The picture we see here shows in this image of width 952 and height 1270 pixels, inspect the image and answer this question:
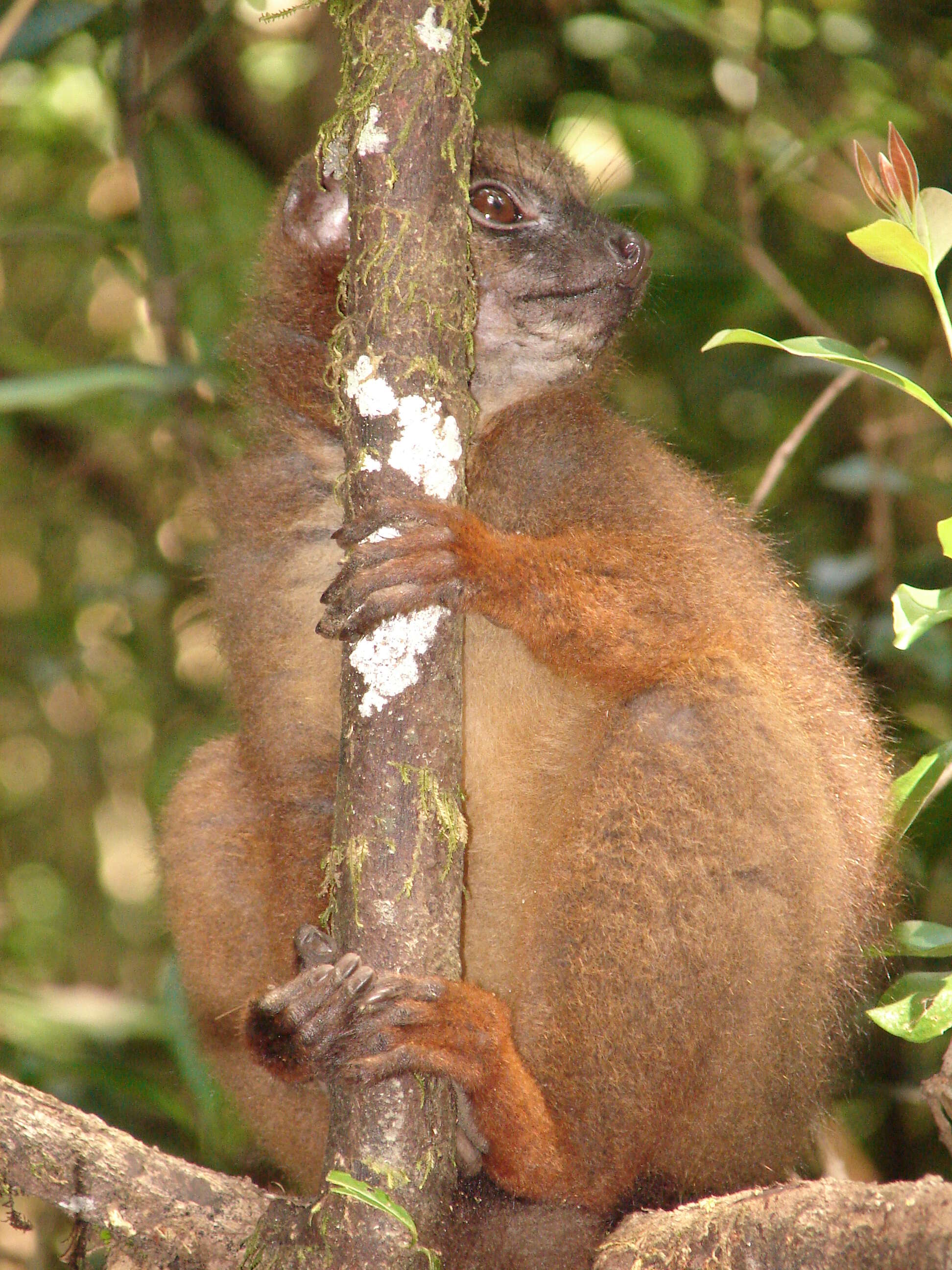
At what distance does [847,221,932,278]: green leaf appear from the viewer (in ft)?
7.54

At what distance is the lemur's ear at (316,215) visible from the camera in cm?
337

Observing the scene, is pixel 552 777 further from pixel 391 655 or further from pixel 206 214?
pixel 206 214

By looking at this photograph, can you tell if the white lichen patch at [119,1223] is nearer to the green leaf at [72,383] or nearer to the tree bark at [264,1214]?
the tree bark at [264,1214]

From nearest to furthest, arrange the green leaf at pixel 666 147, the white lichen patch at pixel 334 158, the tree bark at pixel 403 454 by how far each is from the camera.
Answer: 1. the tree bark at pixel 403 454
2. the white lichen patch at pixel 334 158
3. the green leaf at pixel 666 147

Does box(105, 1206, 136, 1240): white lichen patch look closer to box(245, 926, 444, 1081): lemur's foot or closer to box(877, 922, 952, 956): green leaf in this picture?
box(245, 926, 444, 1081): lemur's foot

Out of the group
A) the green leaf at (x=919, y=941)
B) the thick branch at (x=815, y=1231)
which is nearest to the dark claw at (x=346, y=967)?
the thick branch at (x=815, y=1231)

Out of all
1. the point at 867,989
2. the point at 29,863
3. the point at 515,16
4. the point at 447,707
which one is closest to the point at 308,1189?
the point at 867,989

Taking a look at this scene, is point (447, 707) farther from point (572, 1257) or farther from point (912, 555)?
point (912, 555)

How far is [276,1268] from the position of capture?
8.45 ft

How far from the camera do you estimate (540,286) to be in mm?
3643

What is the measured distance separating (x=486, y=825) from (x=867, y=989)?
1.22 metres

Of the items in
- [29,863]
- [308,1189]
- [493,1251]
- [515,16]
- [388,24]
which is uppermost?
[388,24]

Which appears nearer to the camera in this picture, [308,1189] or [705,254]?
[308,1189]

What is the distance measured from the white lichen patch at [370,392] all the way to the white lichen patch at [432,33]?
2.14ft
